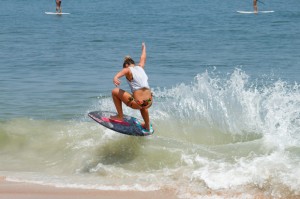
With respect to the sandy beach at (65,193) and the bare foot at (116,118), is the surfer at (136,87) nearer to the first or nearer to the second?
the bare foot at (116,118)

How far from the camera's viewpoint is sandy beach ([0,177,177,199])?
8.77 meters

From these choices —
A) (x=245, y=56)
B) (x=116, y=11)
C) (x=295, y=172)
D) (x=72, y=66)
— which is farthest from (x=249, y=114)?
(x=116, y=11)

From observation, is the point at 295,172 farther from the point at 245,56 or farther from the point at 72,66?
the point at 245,56

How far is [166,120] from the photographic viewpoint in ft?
42.9

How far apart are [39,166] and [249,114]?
426 centimetres

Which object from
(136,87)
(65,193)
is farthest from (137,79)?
(65,193)

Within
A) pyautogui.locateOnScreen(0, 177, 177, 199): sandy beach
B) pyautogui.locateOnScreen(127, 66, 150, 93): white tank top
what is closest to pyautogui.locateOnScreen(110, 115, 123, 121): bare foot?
pyautogui.locateOnScreen(127, 66, 150, 93): white tank top

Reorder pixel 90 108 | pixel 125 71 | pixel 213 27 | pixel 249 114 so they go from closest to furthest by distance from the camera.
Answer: pixel 125 71 → pixel 249 114 → pixel 90 108 → pixel 213 27

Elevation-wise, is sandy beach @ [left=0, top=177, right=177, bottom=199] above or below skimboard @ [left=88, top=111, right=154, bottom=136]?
below

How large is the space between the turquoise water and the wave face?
2 cm

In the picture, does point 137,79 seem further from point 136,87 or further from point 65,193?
point 65,193

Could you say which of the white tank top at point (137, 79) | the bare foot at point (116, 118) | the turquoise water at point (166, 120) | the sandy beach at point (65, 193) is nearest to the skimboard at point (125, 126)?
the bare foot at point (116, 118)

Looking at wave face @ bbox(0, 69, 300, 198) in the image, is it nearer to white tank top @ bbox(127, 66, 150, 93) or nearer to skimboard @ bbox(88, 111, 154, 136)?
skimboard @ bbox(88, 111, 154, 136)

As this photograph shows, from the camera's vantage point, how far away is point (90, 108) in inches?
623
